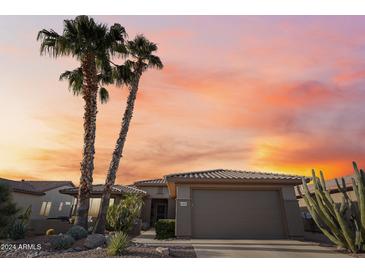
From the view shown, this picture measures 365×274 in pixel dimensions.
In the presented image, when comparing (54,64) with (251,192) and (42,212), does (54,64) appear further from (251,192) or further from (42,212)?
(42,212)

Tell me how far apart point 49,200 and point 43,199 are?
3.10 ft

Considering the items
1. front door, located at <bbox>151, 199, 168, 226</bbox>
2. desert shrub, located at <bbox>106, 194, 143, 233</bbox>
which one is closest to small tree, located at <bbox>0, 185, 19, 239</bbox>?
desert shrub, located at <bbox>106, 194, 143, 233</bbox>

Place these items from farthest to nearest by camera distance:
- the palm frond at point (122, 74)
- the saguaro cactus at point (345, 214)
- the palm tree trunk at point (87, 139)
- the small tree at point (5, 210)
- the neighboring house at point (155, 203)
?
the neighboring house at point (155, 203), the palm frond at point (122, 74), the palm tree trunk at point (87, 139), the small tree at point (5, 210), the saguaro cactus at point (345, 214)

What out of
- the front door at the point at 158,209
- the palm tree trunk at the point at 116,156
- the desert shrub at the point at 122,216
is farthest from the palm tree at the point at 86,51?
the front door at the point at 158,209

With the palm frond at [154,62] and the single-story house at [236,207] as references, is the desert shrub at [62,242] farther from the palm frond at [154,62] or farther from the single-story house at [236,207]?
the palm frond at [154,62]

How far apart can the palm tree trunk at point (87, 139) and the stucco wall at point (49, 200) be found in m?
14.5

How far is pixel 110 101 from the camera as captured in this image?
14.9m

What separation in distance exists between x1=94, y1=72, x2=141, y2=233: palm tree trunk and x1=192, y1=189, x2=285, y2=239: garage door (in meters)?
4.88

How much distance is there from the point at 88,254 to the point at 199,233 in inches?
268

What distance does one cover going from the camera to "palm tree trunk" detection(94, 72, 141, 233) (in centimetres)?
1071

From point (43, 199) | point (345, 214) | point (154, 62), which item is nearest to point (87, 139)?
point (154, 62)

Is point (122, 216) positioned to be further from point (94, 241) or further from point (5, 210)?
point (5, 210)

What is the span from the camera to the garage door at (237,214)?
40.0 ft

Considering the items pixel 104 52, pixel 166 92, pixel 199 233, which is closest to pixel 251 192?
pixel 199 233
